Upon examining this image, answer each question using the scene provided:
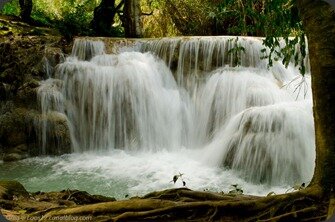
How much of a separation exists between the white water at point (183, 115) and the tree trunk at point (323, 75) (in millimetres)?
3526

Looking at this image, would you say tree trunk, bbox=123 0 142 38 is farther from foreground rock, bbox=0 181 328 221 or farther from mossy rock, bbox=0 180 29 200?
foreground rock, bbox=0 181 328 221

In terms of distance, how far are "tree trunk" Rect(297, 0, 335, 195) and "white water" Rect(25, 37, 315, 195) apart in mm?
3526

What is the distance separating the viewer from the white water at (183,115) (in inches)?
245

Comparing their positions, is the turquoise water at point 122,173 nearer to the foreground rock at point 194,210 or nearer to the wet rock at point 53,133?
the wet rock at point 53,133

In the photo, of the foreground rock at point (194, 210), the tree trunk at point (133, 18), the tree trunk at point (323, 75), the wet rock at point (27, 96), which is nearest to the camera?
the tree trunk at point (323, 75)

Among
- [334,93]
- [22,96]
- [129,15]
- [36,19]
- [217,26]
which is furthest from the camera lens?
[217,26]

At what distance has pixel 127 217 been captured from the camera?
2693 millimetres

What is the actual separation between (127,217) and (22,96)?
6.26 metres

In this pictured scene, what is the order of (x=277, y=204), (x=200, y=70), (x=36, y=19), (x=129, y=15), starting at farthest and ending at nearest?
1. (x=129, y=15)
2. (x=36, y=19)
3. (x=200, y=70)
4. (x=277, y=204)

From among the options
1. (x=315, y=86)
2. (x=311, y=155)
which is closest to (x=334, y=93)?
(x=315, y=86)

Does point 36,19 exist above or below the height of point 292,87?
above

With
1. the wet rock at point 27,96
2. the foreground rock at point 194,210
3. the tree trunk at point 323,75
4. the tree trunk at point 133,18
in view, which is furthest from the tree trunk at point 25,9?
the tree trunk at point 323,75

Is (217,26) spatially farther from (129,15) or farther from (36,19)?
(36,19)

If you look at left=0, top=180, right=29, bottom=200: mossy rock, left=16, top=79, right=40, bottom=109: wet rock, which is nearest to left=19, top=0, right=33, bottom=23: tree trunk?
left=16, top=79, right=40, bottom=109: wet rock
